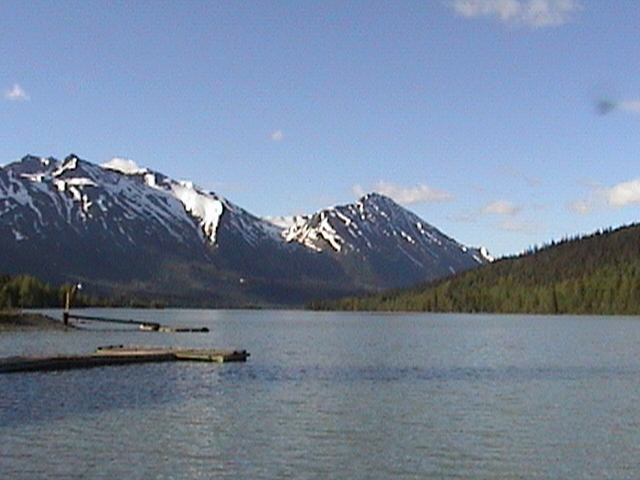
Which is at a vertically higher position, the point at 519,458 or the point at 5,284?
the point at 5,284

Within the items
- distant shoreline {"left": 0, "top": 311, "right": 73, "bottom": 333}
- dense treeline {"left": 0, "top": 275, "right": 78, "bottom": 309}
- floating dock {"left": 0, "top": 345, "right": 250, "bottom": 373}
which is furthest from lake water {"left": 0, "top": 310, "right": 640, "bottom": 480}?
dense treeline {"left": 0, "top": 275, "right": 78, "bottom": 309}

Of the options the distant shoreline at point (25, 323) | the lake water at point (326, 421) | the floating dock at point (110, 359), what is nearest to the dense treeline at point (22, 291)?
the distant shoreline at point (25, 323)

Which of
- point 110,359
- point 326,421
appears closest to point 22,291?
point 110,359

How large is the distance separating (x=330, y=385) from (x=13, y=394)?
1815 centimetres

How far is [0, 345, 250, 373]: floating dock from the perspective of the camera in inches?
2496

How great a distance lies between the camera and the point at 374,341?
4587 inches

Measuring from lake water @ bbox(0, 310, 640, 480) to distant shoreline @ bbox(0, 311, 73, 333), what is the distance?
60566mm

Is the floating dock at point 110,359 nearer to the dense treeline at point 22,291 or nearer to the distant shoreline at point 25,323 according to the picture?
the distant shoreline at point 25,323

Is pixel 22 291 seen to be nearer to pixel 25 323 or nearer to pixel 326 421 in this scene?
pixel 25 323

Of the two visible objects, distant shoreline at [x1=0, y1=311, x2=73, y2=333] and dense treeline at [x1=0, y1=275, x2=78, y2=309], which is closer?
distant shoreline at [x1=0, y1=311, x2=73, y2=333]

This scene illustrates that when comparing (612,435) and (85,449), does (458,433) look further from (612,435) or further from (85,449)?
(85,449)

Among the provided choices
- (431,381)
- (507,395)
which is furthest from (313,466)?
(431,381)

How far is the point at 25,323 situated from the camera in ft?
438

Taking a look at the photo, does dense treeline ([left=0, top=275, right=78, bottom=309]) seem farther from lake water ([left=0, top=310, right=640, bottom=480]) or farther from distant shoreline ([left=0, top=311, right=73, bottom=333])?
lake water ([left=0, top=310, right=640, bottom=480])
